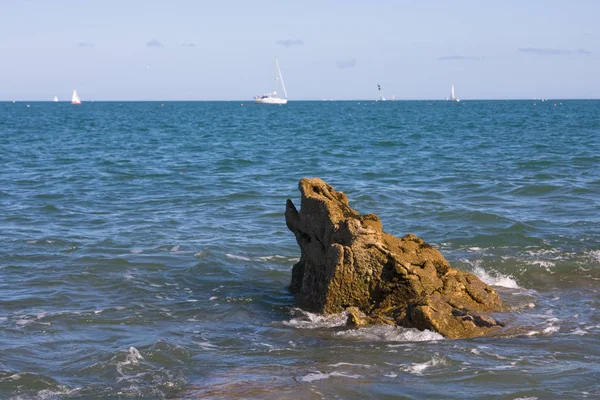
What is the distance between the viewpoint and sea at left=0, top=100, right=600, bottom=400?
26.7 ft

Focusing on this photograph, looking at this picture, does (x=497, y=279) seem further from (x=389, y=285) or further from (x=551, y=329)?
(x=389, y=285)

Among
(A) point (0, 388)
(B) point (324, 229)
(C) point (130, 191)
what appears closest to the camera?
(A) point (0, 388)

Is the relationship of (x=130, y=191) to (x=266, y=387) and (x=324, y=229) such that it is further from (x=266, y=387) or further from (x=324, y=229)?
(x=266, y=387)

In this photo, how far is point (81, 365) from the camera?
8.70m

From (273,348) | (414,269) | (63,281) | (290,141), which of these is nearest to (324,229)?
(414,269)

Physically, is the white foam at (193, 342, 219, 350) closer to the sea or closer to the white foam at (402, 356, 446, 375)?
the sea

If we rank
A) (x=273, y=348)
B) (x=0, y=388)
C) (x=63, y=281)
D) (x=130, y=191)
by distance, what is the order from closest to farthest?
(x=0, y=388), (x=273, y=348), (x=63, y=281), (x=130, y=191)

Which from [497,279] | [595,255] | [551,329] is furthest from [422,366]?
[595,255]

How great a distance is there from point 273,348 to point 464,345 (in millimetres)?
2444

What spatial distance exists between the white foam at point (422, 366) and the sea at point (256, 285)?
37 millimetres

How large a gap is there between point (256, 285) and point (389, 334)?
3730 mm

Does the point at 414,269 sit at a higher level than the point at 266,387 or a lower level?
higher

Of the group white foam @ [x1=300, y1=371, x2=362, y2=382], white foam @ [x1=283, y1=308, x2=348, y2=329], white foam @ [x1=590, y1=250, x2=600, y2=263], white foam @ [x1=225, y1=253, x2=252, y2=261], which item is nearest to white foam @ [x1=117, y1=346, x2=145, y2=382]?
white foam @ [x1=300, y1=371, x2=362, y2=382]

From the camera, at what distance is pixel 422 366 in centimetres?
844
